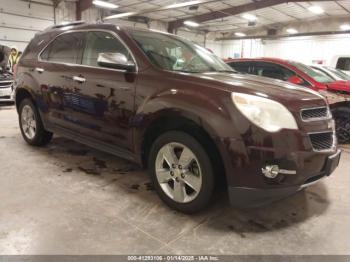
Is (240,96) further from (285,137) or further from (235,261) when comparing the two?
(235,261)

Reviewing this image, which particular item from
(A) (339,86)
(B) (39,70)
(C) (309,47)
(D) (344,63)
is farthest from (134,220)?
(C) (309,47)

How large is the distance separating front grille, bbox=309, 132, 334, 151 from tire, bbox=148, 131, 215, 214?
740mm

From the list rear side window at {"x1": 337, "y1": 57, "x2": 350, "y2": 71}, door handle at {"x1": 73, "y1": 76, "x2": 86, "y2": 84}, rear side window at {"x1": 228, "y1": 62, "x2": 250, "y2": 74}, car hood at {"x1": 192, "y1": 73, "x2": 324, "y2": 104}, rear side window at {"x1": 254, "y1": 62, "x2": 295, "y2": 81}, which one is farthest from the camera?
rear side window at {"x1": 337, "y1": 57, "x2": 350, "y2": 71}

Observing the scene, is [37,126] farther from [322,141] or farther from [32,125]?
[322,141]

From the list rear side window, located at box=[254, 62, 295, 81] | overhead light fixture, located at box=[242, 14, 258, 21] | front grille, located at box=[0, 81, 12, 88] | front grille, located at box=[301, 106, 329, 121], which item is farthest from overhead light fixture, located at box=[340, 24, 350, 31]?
front grille, located at box=[301, 106, 329, 121]

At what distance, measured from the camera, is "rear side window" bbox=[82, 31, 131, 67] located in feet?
9.36

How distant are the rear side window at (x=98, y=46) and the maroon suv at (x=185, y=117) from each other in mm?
11

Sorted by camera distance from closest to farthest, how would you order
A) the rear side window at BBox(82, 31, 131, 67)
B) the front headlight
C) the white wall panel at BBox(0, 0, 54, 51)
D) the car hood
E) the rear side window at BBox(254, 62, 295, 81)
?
the front headlight, the car hood, the rear side window at BBox(82, 31, 131, 67), the rear side window at BBox(254, 62, 295, 81), the white wall panel at BBox(0, 0, 54, 51)

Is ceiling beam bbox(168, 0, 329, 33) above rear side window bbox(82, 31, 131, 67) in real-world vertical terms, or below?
above

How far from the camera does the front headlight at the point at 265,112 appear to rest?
1.97 meters

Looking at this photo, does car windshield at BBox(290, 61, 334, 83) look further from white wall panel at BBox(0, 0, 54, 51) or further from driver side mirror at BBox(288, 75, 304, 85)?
white wall panel at BBox(0, 0, 54, 51)

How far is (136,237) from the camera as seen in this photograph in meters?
2.09

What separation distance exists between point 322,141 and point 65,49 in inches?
110

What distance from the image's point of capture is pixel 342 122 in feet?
16.9
